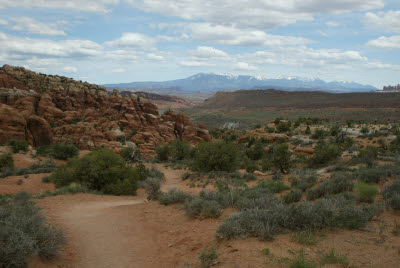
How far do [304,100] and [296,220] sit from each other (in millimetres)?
112103

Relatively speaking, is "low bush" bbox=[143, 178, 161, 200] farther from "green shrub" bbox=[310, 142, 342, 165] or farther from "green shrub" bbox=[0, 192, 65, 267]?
"green shrub" bbox=[310, 142, 342, 165]

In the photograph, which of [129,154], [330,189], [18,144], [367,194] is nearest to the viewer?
[367,194]

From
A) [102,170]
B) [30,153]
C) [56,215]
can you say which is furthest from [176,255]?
[30,153]

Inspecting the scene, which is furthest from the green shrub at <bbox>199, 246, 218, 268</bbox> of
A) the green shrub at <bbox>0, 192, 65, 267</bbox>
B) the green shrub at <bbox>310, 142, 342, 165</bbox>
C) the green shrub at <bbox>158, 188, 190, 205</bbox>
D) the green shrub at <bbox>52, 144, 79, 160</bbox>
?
the green shrub at <bbox>52, 144, 79, 160</bbox>

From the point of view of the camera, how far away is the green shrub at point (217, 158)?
18781 mm

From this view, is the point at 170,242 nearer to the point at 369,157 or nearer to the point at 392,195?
the point at 392,195

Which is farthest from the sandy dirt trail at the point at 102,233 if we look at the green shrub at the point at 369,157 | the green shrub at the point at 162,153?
the green shrub at the point at 162,153

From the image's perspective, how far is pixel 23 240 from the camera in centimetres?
474

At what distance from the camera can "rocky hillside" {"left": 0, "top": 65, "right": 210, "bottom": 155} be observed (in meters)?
29.2

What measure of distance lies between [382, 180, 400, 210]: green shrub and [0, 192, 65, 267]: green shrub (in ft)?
25.3

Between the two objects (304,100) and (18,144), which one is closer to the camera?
(18,144)

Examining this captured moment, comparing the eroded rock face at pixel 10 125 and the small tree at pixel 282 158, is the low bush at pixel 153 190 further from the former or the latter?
the eroded rock face at pixel 10 125

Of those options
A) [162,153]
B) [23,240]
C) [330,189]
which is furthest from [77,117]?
[330,189]

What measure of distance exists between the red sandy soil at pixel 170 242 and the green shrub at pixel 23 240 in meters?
0.27
